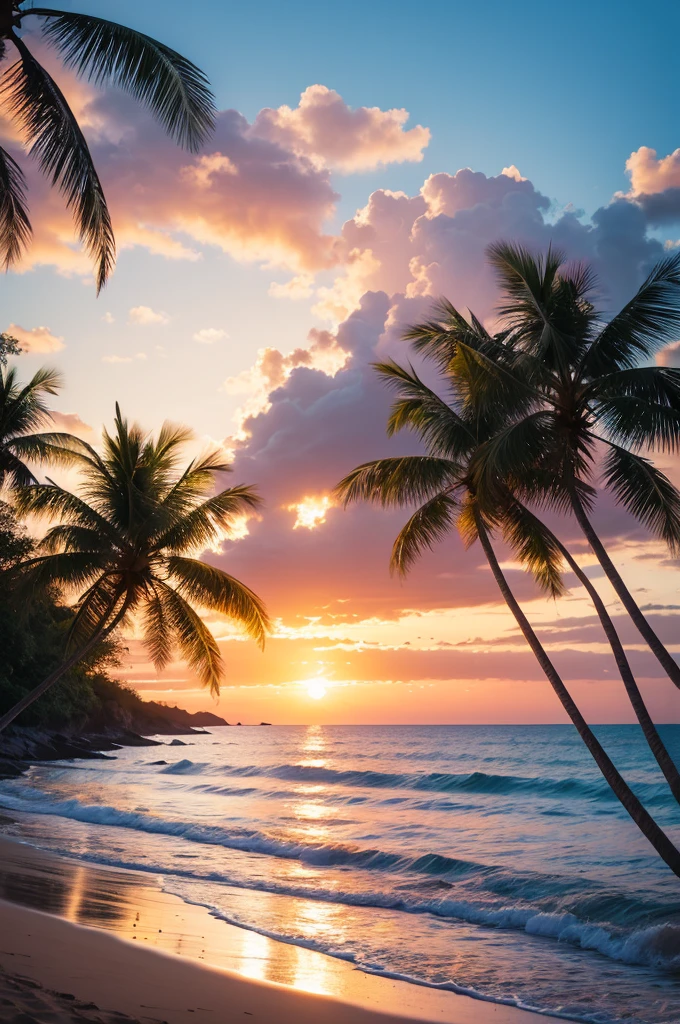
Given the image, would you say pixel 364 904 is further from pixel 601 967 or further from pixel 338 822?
pixel 338 822

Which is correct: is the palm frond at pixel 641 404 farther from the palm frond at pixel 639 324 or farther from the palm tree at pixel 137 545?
the palm tree at pixel 137 545

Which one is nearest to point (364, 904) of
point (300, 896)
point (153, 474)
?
point (300, 896)

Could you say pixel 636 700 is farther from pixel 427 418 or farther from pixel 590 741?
pixel 427 418

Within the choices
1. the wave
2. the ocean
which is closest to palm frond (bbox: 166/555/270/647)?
the ocean

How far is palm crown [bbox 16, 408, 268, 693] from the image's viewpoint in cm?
1495

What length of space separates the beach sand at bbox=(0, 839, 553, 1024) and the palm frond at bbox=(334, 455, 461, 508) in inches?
285

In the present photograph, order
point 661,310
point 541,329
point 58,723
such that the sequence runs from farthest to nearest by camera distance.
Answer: point 58,723
point 541,329
point 661,310

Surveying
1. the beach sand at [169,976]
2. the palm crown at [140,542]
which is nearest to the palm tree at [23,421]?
the palm crown at [140,542]

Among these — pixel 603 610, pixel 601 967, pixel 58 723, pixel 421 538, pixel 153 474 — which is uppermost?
pixel 153 474

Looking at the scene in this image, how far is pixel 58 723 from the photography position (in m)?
52.1

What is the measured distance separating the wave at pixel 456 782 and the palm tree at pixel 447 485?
18.6 meters

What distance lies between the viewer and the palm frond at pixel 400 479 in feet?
43.3

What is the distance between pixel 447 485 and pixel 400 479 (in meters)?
0.83

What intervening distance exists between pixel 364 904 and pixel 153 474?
9224mm
